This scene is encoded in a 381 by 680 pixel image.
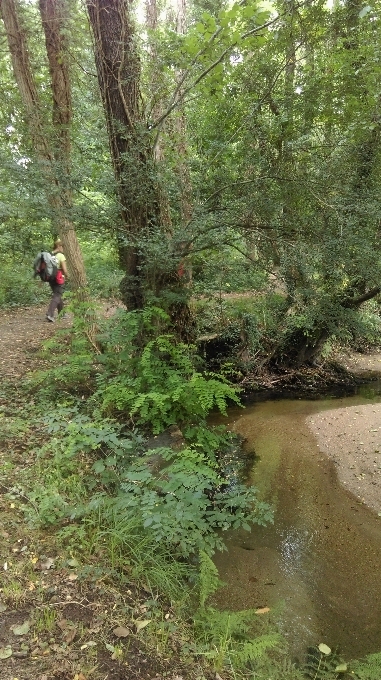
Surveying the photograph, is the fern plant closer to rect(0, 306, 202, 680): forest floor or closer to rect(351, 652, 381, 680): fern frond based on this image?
rect(0, 306, 202, 680): forest floor

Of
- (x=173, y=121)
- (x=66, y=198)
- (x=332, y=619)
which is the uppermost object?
(x=173, y=121)

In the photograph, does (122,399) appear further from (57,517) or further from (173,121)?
(173,121)

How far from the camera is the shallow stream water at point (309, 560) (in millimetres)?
3469

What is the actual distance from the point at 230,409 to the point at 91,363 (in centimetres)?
316

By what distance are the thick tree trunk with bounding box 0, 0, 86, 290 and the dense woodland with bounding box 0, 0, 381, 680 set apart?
3 cm

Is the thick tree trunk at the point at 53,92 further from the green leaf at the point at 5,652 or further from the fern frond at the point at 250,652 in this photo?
the fern frond at the point at 250,652

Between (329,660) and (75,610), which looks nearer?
(75,610)

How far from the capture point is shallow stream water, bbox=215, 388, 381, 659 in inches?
137

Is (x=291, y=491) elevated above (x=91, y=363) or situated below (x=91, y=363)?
below

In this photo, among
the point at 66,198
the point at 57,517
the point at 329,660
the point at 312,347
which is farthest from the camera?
the point at 312,347

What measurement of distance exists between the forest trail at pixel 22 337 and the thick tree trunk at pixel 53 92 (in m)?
1.50

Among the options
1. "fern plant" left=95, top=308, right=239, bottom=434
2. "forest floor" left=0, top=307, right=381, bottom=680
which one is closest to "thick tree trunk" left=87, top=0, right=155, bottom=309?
"fern plant" left=95, top=308, right=239, bottom=434

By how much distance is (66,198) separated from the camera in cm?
501

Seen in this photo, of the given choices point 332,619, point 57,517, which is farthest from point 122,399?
point 332,619
